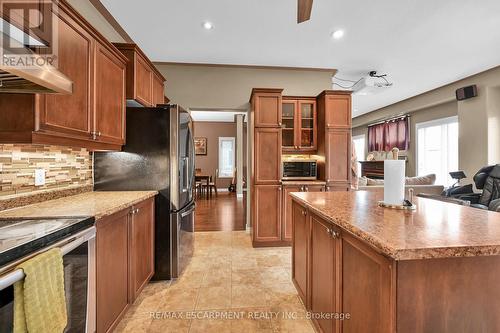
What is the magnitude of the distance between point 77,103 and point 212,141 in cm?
727

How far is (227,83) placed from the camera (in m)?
3.94

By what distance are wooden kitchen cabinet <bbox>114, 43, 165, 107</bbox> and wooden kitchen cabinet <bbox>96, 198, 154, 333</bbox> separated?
46.2 inches

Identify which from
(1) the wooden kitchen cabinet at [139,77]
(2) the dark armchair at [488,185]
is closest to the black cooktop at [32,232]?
(1) the wooden kitchen cabinet at [139,77]

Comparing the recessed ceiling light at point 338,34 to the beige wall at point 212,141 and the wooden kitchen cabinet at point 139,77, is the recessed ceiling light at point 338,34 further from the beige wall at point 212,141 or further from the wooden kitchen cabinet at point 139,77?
the beige wall at point 212,141

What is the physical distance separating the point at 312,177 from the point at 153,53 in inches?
124

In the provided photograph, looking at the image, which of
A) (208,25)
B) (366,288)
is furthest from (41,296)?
(208,25)

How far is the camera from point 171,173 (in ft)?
7.66

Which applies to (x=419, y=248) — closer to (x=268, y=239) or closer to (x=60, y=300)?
(x=60, y=300)

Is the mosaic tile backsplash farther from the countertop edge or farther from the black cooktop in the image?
the countertop edge

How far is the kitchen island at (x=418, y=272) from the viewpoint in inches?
32.2

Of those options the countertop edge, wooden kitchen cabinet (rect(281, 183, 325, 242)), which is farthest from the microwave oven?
the countertop edge

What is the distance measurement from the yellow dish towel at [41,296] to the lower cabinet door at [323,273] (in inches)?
52.1

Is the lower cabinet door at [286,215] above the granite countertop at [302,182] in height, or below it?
below

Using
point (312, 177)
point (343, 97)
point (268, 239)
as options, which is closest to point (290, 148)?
point (312, 177)
